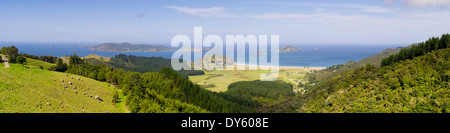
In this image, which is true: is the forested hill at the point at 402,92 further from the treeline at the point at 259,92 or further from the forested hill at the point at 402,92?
the treeline at the point at 259,92

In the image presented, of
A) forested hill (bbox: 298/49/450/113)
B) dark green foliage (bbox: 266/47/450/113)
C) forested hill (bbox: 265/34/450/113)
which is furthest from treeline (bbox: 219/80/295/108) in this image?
dark green foliage (bbox: 266/47/450/113)

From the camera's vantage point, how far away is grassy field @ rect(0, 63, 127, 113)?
31344mm

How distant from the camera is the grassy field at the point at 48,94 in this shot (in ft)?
103

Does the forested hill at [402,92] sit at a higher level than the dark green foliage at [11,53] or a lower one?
lower

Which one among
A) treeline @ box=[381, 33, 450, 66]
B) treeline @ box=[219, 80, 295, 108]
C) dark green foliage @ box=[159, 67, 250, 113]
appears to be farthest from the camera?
treeline @ box=[219, 80, 295, 108]

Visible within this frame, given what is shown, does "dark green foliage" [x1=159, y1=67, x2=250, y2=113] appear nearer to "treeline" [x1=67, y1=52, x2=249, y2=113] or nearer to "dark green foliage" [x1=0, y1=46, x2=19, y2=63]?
A: "treeline" [x1=67, y1=52, x2=249, y2=113]

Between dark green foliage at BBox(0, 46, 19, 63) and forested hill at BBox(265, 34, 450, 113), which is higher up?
dark green foliage at BBox(0, 46, 19, 63)

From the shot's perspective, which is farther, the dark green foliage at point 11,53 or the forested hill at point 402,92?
the dark green foliage at point 11,53

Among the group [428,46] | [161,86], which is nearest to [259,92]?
[161,86]

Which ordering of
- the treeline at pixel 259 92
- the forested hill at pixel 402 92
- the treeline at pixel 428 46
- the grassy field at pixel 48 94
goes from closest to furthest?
the grassy field at pixel 48 94 → the forested hill at pixel 402 92 → the treeline at pixel 428 46 → the treeline at pixel 259 92

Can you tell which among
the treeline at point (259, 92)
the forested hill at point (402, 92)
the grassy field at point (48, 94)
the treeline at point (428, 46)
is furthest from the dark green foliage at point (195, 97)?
the treeline at point (428, 46)

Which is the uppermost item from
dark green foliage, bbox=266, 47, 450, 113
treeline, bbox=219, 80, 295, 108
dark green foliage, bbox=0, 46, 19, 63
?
dark green foliage, bbox=0, 46, 19, 63

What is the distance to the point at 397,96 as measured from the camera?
39812 mm
